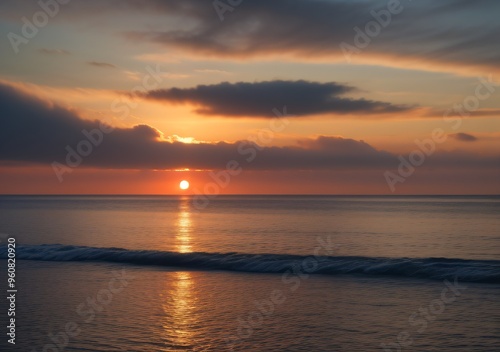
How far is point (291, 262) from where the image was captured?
3098 cm

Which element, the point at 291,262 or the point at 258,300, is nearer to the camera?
the point at 258,300

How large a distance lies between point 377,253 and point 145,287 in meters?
19.0

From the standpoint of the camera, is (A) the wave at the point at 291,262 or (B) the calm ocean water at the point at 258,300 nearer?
(B) the calm ocean water at the point at 258,300

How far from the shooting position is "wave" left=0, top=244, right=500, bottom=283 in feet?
88.8

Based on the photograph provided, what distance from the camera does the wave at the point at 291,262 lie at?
27078 millimetres

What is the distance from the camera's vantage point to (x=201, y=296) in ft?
69.3

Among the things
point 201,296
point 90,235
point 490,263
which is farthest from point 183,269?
point 90,235

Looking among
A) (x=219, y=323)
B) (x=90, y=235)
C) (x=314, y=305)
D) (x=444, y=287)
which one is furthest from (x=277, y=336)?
(x=90, y=235)

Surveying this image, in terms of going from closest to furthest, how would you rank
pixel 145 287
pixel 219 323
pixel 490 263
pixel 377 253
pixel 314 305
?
pixel 219 323 → pixel 314 305 → pixel 145 287 → pixel 490 263 → pixel 377 253

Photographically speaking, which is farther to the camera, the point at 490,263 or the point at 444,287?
the point at 490,263

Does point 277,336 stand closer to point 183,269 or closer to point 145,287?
point 145,287

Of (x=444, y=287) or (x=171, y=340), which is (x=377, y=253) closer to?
(x=444, y=287)

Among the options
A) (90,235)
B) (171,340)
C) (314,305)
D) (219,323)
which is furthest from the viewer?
(90,235)

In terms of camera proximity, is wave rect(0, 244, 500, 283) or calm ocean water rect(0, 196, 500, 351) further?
wave rect(0, 244, 500, 283)
